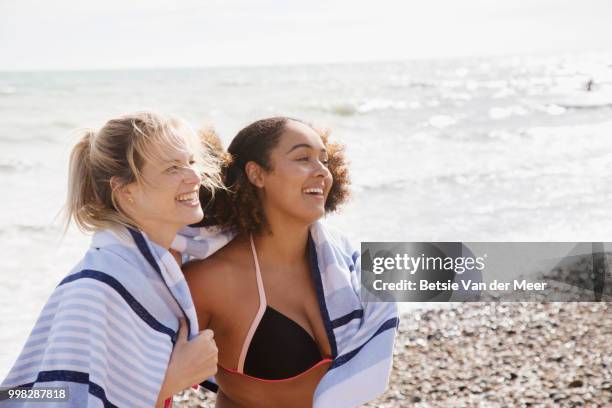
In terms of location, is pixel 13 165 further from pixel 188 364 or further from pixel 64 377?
pixel 64 377

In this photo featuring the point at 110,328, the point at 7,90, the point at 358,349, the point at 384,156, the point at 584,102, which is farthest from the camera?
the point at 584,102

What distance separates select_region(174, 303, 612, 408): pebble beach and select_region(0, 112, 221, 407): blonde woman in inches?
113

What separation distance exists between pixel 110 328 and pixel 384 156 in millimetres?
15344

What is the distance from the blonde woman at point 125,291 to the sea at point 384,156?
19 centimetres

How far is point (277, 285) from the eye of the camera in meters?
3.16

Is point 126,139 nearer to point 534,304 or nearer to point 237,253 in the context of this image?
point 237,253

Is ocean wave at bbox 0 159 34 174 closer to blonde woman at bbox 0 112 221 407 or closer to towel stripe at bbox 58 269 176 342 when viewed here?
blonde woman at bbox 0 112 221 407

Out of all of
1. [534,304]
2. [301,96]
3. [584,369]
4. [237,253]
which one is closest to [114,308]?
[237,253]

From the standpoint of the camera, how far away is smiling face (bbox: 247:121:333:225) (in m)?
3.08

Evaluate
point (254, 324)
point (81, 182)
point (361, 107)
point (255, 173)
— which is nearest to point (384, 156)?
point (361, 107)

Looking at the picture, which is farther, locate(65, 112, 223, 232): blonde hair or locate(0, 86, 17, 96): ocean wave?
locate(0, 86, 17, 96): ocean wave

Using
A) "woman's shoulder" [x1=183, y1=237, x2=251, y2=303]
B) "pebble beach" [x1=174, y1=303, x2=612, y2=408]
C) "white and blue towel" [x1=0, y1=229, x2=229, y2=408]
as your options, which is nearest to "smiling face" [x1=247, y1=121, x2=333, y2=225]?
"woman's shoulder" [x1=183, y1=237, x2=251, y2=303]

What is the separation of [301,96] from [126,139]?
3103 centimetres

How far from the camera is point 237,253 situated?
3.17m
